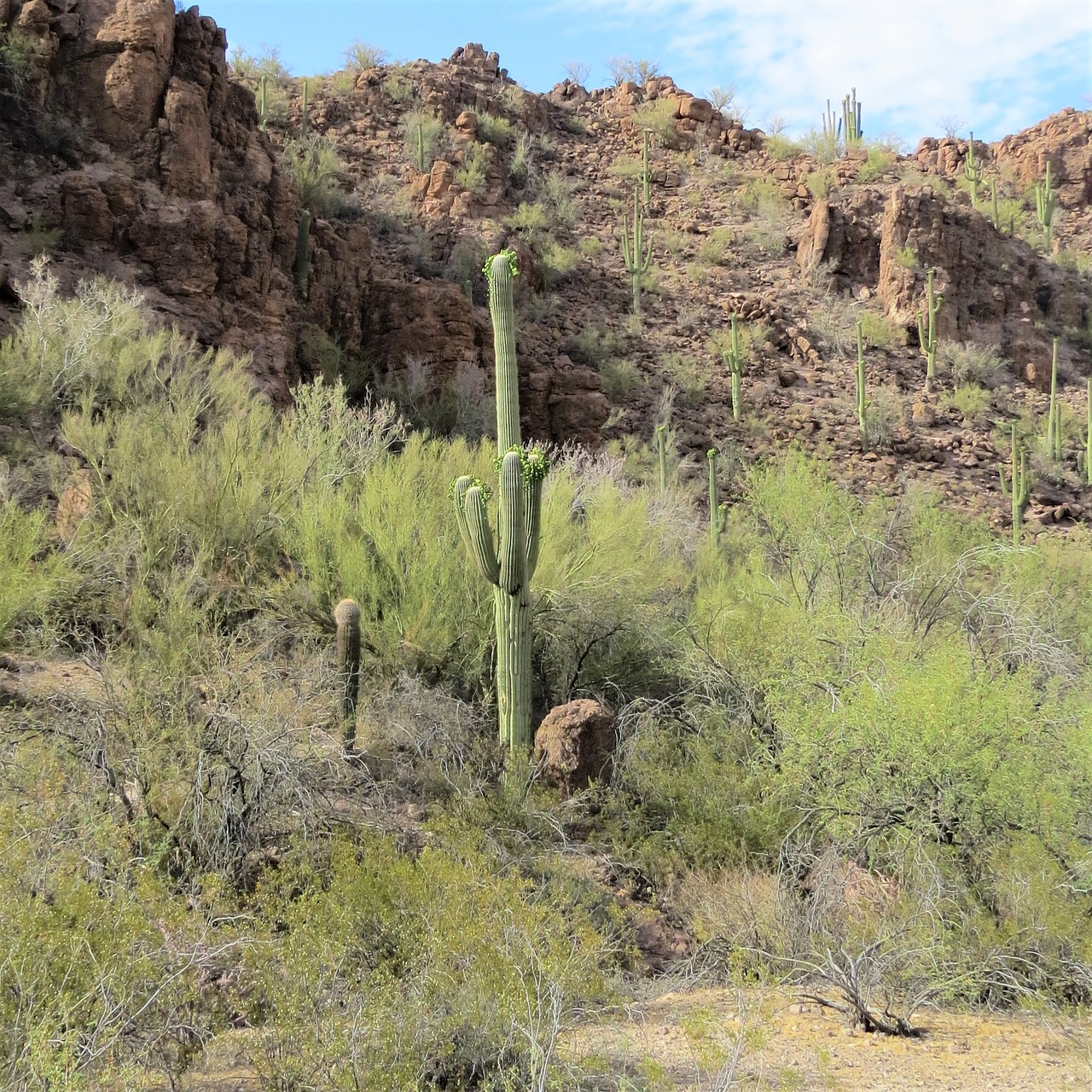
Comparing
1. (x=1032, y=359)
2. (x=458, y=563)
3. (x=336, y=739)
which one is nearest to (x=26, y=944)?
(x=336, y=739)

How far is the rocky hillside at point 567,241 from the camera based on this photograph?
18.7 meters

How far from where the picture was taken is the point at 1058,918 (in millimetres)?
6199

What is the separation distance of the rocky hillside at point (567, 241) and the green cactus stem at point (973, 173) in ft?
1.03

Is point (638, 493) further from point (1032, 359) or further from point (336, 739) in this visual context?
point (1032, 359)

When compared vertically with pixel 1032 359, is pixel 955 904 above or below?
below

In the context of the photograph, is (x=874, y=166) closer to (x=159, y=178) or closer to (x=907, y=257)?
(x=907, y=257)

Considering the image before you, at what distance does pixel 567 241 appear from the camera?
1158 inches

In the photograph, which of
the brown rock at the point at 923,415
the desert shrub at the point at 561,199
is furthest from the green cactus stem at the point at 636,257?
the brown rock at the point at 923,415

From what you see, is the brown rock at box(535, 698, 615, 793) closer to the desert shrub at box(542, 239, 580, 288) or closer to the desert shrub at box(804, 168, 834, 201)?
the desert shrub at box(542, 239, 580, 288)

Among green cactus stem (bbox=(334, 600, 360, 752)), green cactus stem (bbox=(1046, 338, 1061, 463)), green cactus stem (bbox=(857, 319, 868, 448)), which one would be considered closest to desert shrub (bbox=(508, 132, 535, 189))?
green cactus stem (bbox=(857, 319, 868, 448))

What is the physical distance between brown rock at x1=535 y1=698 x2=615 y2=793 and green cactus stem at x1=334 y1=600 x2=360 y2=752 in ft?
5.47

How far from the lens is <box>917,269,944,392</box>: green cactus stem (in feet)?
85.2

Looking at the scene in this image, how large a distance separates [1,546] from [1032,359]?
2646 centimetres

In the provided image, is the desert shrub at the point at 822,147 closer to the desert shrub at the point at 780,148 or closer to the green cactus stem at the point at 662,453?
the desert shrub at the point at 780,148
